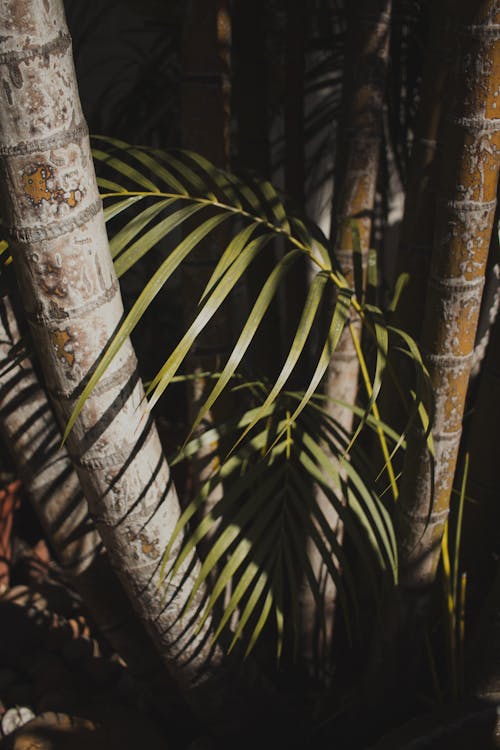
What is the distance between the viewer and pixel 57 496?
2.99 ft

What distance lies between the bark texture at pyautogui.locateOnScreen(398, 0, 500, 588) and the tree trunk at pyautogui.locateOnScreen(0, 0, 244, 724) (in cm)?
31

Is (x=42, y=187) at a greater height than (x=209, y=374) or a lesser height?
greater

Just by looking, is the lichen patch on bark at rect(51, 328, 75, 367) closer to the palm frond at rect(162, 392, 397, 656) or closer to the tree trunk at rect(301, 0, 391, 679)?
the palm frond at rect(162, 392, 397, 656)

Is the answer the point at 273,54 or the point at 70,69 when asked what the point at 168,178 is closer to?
the point at 70,69

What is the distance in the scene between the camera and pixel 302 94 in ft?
3.60

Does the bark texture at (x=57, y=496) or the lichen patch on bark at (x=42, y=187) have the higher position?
the lichen patch on bark at (x=42, y=187)

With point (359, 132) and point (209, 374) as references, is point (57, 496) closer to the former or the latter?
point (209, 374)

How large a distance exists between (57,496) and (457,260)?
1.94 ft

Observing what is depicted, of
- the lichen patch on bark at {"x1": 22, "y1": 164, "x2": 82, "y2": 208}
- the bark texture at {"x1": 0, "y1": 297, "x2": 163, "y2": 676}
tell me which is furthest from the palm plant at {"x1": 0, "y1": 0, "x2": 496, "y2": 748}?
the bark texture at {"x1": 0, "y1": 297, "x2": 163, "y2": 676}

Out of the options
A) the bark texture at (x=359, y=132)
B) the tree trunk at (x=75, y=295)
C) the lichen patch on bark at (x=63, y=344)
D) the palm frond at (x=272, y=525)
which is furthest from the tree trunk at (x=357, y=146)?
the lichen patch on bark at (x=63, y=344)

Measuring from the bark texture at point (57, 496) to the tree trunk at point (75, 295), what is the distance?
0.47ft

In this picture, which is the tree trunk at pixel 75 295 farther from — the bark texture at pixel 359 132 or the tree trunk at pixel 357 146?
the bark texture at pixel 359 132

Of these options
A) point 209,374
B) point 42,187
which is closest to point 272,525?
point 209,374

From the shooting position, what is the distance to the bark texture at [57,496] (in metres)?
→ 0.81
